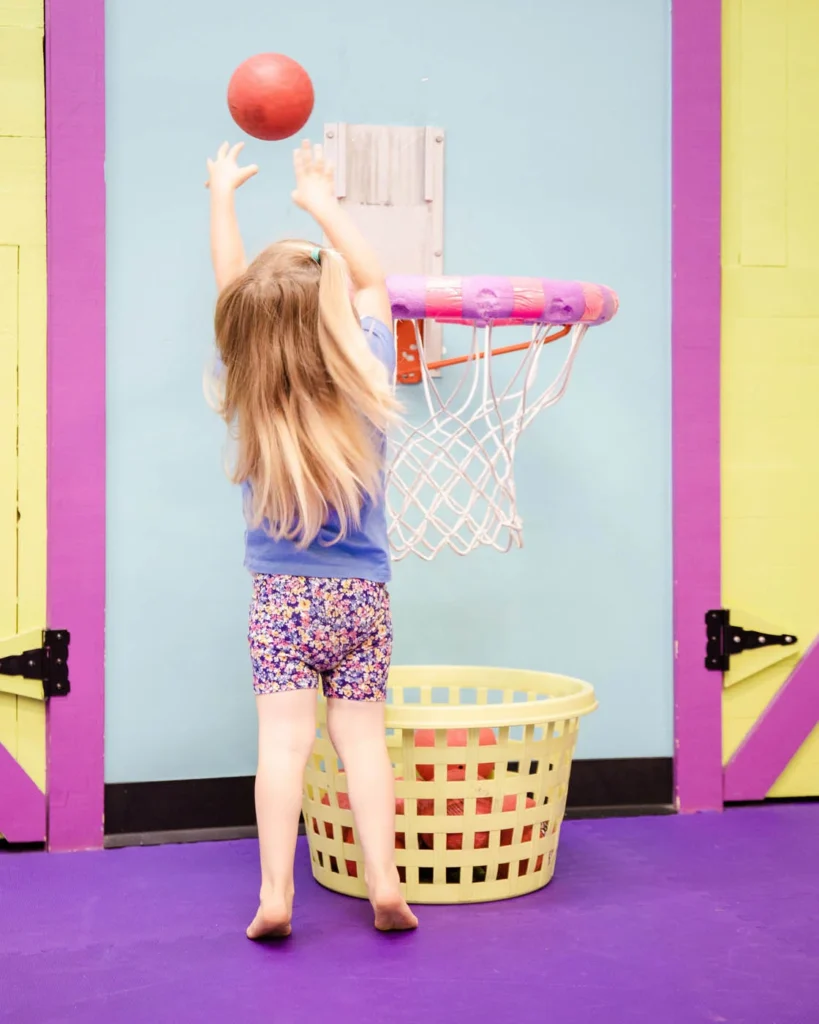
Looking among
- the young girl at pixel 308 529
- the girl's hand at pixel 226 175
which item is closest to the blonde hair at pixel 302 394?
the young girl at pixel 308 529

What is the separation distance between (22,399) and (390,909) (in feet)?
4.43

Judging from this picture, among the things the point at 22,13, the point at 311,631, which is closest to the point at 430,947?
the point at 311,631

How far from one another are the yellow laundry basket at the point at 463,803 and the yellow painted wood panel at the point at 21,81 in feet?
4.74

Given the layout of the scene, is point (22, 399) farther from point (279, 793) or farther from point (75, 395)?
point (279, 793)

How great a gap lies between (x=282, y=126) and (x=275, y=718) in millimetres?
1063

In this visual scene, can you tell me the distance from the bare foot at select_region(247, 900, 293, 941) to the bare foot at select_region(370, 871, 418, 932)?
0.14 m

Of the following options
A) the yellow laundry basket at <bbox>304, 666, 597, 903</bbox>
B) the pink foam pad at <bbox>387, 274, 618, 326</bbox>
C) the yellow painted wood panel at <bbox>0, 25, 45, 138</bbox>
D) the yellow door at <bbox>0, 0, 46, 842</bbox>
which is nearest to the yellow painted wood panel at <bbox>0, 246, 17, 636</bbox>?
the yellow door at <bbox>0, 0, 46, 842</bbox>

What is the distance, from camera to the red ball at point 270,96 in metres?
2.05

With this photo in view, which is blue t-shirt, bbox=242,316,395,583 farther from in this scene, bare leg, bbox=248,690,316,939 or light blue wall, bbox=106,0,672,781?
light blue wall, bbox=106,0,672,781

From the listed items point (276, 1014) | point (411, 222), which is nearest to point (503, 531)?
point (411, 222)

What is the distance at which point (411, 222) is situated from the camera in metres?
2.63

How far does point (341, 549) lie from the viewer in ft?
6.39

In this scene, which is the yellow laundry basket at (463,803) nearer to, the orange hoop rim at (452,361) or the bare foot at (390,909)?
the bare foot at (390,909)

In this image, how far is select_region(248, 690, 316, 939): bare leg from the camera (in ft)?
6.10
